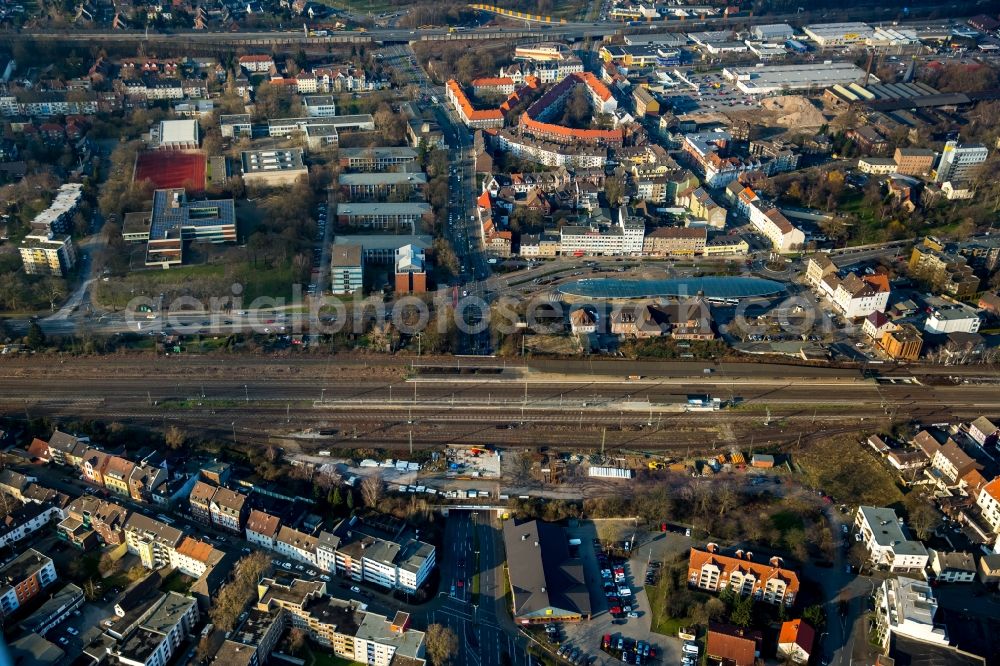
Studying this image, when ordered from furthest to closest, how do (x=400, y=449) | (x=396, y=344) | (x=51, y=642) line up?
(x=396, y=344), (x=400, y=449), (x=51, y=642)

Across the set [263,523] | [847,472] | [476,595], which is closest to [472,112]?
[847,472]

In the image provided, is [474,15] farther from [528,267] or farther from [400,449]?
[400,449]

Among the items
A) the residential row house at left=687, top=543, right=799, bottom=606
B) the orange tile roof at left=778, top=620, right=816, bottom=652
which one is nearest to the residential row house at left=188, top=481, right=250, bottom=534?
the residential row house at left=687, top=543, right=799, bottom=606

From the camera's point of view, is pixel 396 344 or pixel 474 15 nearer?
pixel 396 344

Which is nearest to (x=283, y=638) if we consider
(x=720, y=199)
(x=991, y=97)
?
(x=720, y=199)

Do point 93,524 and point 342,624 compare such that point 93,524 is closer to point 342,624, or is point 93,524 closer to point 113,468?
point 113,468
